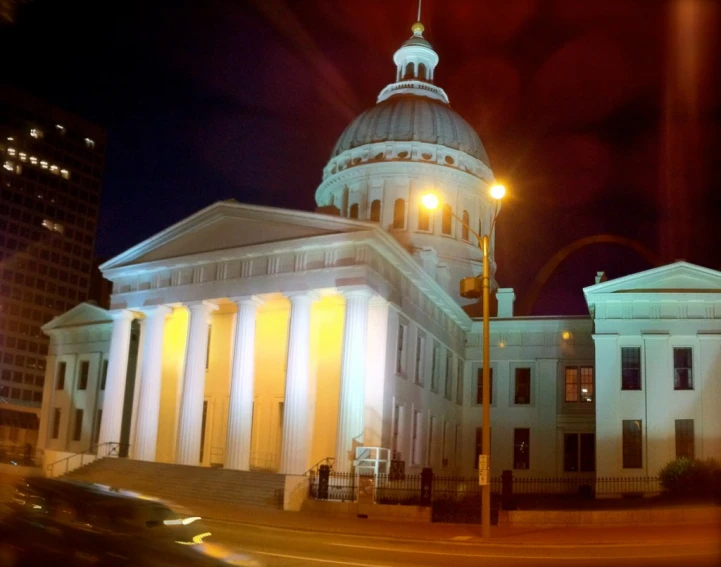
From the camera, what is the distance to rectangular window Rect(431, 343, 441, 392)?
150 ft

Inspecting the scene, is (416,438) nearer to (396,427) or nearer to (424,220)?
(396,427)

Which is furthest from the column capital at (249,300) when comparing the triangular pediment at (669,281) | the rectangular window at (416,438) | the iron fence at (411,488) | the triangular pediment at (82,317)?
the triangular pediment at (82,317)

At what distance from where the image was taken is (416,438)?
43.3 meters

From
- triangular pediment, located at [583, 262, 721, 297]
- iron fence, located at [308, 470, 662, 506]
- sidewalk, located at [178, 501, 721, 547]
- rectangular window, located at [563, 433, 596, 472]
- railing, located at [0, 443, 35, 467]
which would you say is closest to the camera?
sidewalk, located at [178, 501, 721, 547]

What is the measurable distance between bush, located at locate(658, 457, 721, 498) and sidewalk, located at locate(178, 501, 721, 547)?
9740 mm

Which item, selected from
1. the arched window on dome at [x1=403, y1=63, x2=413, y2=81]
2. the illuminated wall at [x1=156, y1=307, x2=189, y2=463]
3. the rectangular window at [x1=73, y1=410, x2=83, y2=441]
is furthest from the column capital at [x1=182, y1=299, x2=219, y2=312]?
the arched window on dome at [x1=403, y1=63, x2=413, y2=81]

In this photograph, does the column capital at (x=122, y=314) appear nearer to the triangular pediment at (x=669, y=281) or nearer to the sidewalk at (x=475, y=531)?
Answer: the sidewalk at (x=475, y=531)

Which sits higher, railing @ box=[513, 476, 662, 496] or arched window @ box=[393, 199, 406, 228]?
arched window @ box=[393, 199, 406, 228]

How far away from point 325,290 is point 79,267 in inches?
3683

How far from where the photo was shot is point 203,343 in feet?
131

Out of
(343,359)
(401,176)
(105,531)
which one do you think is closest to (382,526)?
(343,359)

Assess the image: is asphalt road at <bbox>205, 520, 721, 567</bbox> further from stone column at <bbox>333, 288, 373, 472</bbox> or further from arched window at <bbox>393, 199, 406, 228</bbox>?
arched window at <bbox>393, 199, 406, 228</bbox>

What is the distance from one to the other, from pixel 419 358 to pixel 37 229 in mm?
85553

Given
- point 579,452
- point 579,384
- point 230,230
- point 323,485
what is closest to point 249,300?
point 230,230
